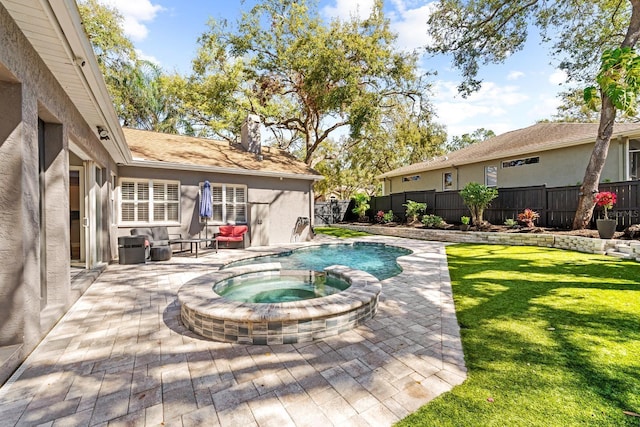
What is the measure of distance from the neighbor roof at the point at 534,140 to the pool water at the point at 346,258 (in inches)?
325

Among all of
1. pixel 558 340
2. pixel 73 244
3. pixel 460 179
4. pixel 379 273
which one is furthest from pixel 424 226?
pixel 73 244

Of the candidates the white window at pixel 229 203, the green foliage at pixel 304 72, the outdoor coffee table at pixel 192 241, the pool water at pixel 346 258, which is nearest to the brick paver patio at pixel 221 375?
the pool water at pixel 346 258

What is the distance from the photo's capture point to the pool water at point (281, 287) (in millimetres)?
5535

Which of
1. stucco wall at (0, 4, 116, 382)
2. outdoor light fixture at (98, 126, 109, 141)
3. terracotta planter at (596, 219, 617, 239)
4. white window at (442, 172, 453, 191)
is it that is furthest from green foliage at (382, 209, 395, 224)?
stucco wall at (0, 4, 116, 382)

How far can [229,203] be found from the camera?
11680 mm

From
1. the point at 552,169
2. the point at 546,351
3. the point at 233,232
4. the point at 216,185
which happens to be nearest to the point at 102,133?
the point at 216,185

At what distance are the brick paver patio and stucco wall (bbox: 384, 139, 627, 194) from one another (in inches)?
490

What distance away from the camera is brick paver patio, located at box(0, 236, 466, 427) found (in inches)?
86.6

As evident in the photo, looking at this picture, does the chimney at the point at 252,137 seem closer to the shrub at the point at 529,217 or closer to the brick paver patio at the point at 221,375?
the brick paver patio at the point at 221,375

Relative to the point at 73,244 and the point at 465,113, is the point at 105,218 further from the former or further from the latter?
the point at 465,113

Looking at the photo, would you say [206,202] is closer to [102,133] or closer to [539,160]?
[102,133]

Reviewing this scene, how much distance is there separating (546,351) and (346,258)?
23.4 ft

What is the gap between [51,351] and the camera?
320 centimetres

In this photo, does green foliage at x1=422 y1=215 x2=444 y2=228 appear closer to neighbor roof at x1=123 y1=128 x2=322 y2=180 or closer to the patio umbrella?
neighbor roof at x1=123 y1=128 x2=322 y2=180
